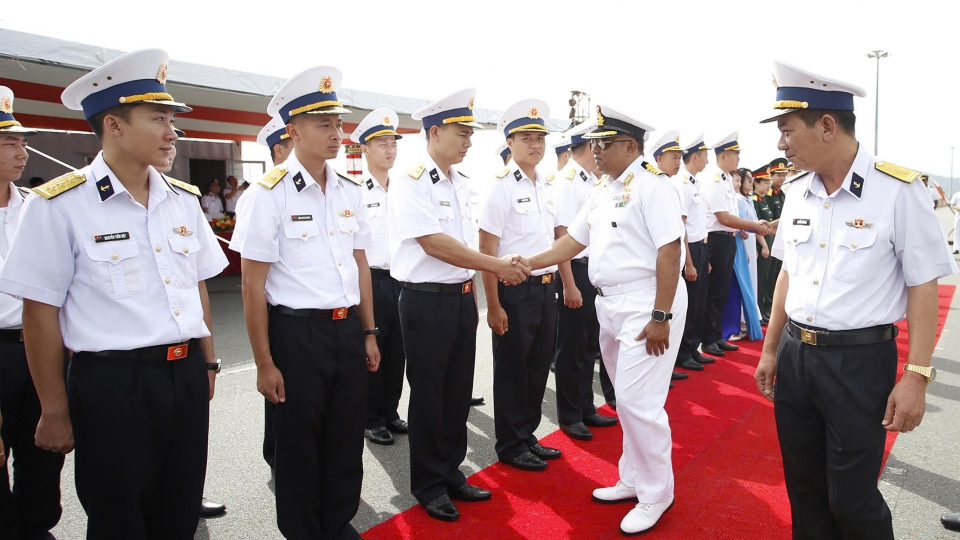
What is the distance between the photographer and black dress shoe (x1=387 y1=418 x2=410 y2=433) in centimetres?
416

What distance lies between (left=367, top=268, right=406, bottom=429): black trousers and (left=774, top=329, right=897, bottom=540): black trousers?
2645mm

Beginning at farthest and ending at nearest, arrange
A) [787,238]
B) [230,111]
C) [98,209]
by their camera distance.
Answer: [230,111] → [787,238] → [98,209]

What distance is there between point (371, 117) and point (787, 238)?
136 inches

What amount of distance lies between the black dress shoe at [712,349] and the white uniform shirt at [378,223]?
3.72 m

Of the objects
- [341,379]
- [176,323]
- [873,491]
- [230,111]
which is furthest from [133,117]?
[230,111]

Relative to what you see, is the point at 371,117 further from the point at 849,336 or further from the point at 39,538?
the point at 849,336

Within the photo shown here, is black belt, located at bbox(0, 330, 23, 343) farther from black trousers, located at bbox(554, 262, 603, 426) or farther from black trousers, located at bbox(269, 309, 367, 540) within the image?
black trousers, located at bbox(554, 262, 603, 426)

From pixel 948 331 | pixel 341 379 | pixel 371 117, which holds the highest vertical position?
pixel 371 117

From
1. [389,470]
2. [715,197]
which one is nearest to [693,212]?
[715,197]

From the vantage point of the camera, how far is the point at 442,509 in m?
3.00

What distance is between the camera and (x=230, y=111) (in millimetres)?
11016

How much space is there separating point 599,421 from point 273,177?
9.31 ft

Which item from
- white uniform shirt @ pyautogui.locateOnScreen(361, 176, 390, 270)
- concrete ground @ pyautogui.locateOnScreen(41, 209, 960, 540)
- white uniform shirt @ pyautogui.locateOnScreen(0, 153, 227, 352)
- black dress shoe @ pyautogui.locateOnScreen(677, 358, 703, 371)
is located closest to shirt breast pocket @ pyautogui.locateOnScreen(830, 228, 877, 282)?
concrete ground @ pyautogui.locateOnScreen(41, 209, 960, 540)

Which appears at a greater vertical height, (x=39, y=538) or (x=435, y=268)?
(x=435, y=268)
